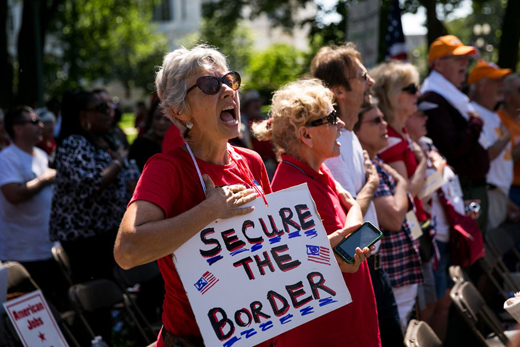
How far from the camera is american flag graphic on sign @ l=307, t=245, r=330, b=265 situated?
2.60 metres

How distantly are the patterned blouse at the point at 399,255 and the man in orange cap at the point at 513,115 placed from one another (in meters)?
3.50

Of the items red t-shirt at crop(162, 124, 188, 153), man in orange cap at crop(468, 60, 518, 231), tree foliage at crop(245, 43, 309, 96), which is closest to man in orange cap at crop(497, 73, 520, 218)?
man in orange cap at crop(468, 60, 518, 231)

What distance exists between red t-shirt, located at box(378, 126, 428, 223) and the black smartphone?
5.34ft

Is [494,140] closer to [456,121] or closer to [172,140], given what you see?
[456,121]

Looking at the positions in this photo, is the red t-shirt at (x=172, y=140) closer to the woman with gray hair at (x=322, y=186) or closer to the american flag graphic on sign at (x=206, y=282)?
the woman with gray hair at (x=322, y=186)

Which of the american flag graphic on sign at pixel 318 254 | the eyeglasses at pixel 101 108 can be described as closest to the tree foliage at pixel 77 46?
the eyeglasses at pixel 101 108

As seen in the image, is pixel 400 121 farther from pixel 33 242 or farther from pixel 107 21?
pixel 107 21

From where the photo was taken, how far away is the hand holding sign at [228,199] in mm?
2297

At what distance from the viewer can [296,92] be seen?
3.11 metres

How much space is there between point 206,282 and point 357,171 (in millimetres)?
1525

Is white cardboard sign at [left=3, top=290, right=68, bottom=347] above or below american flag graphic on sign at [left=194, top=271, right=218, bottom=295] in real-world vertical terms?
below

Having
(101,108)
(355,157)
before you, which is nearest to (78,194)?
(101,108)

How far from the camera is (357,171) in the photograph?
358 cm

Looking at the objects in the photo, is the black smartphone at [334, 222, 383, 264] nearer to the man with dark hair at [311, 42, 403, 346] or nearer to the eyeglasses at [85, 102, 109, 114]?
the man with dark hair at [311, 42, 403, 346]
